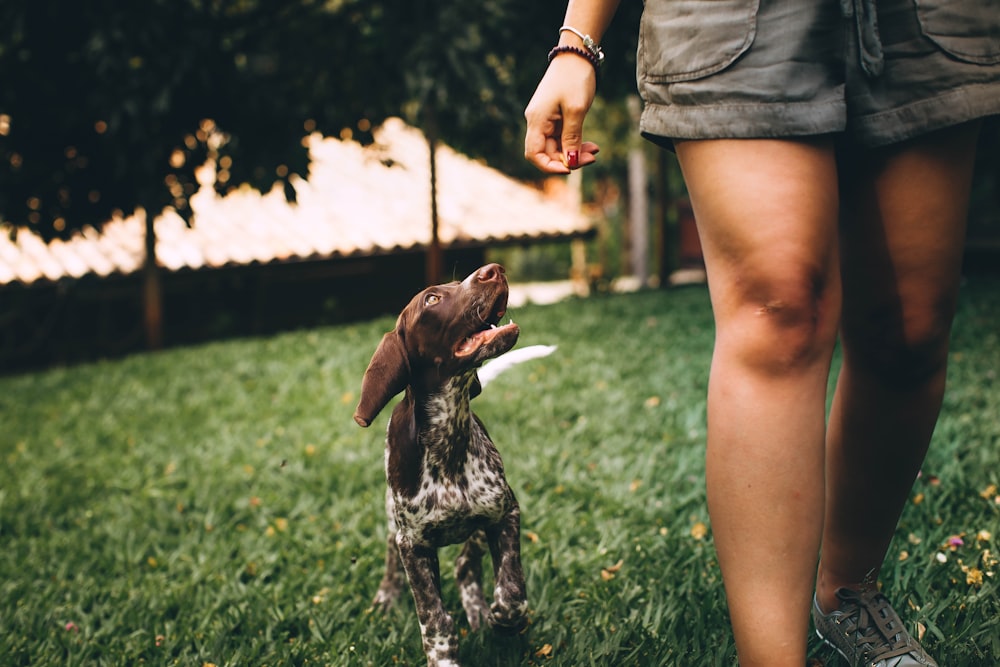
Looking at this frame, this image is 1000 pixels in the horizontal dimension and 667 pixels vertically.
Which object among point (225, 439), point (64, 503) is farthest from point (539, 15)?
point (64, 503)

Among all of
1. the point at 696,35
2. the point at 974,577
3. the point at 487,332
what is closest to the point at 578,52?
the point at 696,35

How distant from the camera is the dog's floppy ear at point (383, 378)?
1.85 m

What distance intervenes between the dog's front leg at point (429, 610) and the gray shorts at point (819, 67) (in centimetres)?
113

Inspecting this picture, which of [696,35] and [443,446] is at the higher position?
[696,35]

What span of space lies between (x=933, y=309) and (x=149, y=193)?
288 inches

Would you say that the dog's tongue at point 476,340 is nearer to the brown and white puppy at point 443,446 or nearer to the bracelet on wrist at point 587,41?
the brown and white puppy at point 443,446

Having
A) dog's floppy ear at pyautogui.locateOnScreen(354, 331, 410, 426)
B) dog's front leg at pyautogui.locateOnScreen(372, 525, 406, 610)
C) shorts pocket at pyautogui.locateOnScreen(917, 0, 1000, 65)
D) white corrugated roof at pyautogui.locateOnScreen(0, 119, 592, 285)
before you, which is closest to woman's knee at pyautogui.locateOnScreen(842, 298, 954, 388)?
shorts pocket at pyautogui.locateOnScreen(917, 0, 1000, 65)

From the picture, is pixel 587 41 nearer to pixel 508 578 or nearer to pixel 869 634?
pixel 508 578

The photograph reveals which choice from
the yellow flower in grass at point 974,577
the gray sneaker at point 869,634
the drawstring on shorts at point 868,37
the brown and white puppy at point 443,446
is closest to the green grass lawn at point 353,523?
the yellow flower in grass at point 974,577

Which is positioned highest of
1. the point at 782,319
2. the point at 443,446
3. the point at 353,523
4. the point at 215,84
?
the point at 215,84

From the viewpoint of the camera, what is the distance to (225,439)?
5031 millimetres

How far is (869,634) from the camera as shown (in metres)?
1.97

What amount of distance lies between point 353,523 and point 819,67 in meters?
2.60

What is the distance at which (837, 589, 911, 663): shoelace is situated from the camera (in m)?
1.92
